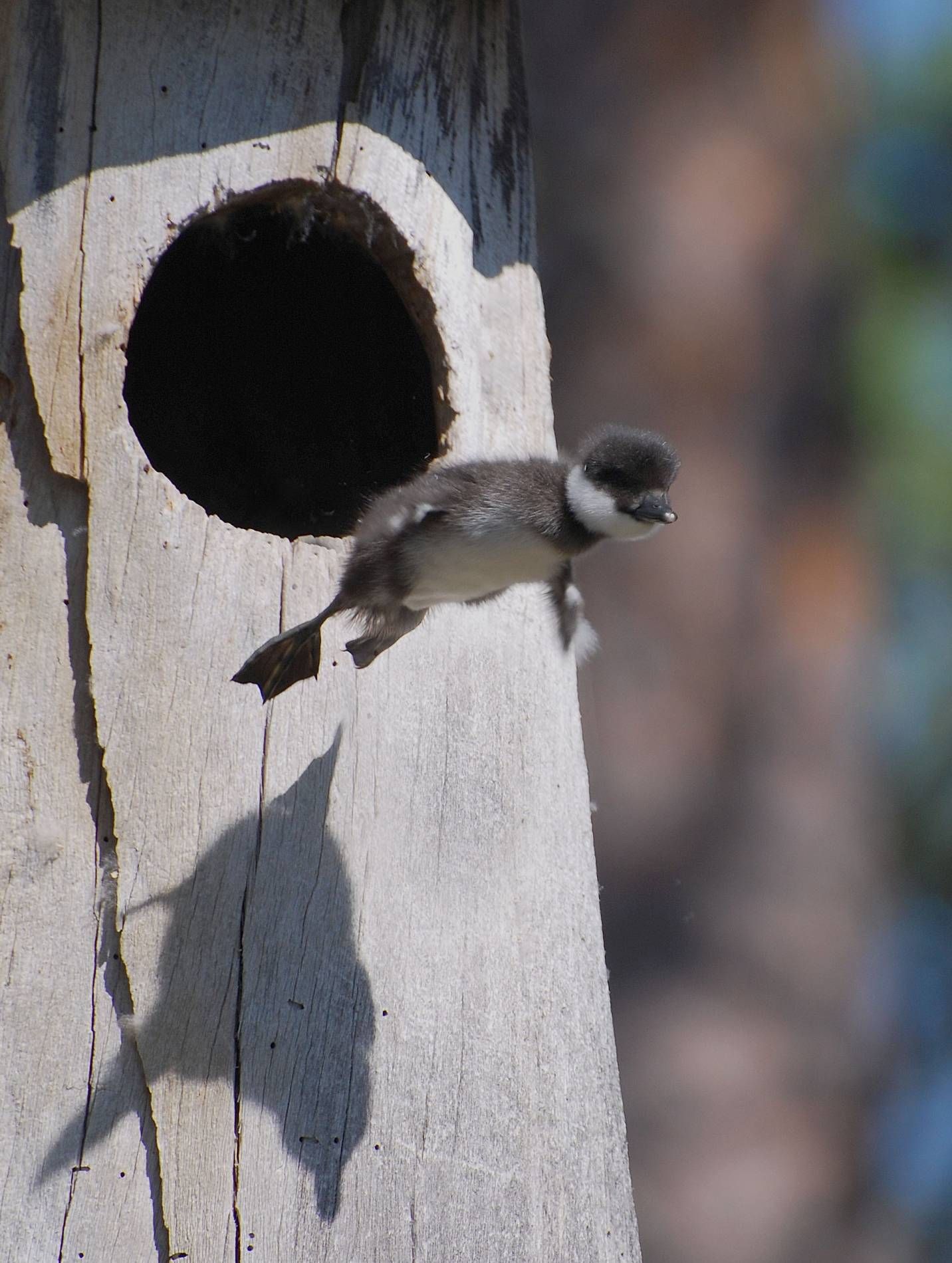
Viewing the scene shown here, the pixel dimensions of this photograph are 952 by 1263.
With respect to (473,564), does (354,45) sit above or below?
above

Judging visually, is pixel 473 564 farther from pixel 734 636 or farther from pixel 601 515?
pixel 734 636

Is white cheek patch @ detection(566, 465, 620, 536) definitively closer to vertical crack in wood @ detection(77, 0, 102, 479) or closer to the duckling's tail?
the duckling's tail

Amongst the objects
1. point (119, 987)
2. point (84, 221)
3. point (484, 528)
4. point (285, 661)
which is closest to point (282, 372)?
point (84, 221)

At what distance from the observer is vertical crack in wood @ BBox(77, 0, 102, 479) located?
123 inches

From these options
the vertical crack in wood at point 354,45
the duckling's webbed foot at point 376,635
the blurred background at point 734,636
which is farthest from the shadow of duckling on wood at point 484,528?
the blurred background at point 734,636

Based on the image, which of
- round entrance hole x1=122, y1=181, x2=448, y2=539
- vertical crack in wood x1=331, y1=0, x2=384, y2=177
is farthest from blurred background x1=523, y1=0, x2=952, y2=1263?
vertical crack in wood x1=331, y1=0, x2=384, y2=177

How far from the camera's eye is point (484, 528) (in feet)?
10.3

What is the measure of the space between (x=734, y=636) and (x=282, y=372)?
1629 millimetres

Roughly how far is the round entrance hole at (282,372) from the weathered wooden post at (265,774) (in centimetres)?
15

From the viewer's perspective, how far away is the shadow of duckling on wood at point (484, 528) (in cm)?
311

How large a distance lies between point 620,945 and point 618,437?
189 cm

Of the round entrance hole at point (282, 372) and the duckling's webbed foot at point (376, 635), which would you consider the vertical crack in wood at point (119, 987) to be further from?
the round entrance hole at point (282, 372)

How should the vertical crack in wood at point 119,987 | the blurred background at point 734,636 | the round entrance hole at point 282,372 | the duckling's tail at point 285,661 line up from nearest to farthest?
the vertical crack in wood at point 119,987 → the duckling's tail at point 285,661 → the round entrance hole at point 282,372 → the blurred background at point 734,636

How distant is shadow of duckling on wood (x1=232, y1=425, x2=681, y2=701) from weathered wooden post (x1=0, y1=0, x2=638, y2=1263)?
117 mm
